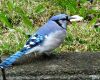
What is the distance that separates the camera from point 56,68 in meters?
4.53

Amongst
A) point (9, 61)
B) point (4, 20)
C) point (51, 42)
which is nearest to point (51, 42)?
point (51, 42)

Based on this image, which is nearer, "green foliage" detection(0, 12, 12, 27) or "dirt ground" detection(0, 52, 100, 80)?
"dirt ground" detection(0, 52, 100, 80)

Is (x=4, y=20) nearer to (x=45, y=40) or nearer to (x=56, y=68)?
(x=45, y=40)

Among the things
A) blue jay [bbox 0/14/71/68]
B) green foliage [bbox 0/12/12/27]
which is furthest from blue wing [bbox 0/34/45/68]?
green foliage [bbox 0/12/12/27]

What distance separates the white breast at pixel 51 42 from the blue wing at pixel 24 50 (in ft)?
0.14

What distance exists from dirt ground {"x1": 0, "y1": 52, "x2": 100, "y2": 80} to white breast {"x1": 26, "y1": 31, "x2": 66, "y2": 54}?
0.15 meters

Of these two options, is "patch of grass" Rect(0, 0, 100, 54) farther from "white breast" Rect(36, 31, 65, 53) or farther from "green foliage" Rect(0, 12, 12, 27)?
"white breast" Rect(36, 31, 65, 53)

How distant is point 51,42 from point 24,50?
0.29 m

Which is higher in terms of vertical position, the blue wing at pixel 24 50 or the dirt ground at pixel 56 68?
the blue wing at pixel 24 50

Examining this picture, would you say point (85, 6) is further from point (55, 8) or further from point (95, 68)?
point (95, 68)

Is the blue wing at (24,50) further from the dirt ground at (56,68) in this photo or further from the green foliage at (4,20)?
the green foliage at (4,20)

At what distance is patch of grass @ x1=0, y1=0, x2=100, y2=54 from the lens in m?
5.54

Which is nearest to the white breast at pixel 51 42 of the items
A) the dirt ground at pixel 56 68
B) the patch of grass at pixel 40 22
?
the dirt ground at pixel 56 68

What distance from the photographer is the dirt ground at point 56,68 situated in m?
4.41
